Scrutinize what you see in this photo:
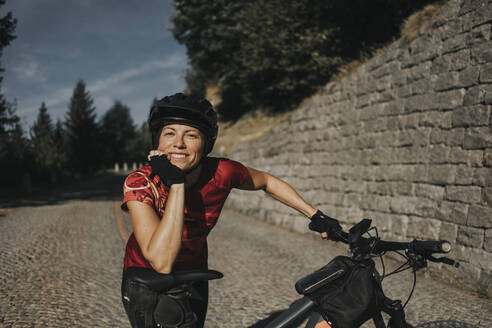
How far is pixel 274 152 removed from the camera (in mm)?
11664

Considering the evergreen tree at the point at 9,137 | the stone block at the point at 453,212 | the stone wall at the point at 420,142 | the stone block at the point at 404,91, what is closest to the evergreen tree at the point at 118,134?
the evergreen tree at the point at 9,137

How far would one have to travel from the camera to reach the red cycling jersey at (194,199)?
6.02 ft

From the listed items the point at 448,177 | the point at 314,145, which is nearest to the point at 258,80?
the point at 314,145

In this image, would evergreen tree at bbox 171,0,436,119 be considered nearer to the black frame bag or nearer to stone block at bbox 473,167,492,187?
stone block at bbox 473,167,492,187

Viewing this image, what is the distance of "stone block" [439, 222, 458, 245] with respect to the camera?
5.35 meters

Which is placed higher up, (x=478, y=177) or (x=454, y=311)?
(x=478, y=177)

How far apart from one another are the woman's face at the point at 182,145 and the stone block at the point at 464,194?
4.70 metres

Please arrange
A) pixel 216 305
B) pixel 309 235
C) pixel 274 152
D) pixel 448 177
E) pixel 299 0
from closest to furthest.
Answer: pixel 216 305
pixel 448 177
pixel 309 235
pixel 274 152
pixel 299 0

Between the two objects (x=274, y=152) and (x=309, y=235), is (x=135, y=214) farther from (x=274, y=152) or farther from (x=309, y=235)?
(x=274, y=152)

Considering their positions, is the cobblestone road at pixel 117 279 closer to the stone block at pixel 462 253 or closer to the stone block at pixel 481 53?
the stone block at pixel 462 253

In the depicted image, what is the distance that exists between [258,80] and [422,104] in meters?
10.2

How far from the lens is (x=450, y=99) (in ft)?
19.0

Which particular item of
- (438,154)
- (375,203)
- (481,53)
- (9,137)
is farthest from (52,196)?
(481,53)

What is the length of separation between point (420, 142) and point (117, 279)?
18.1ft
